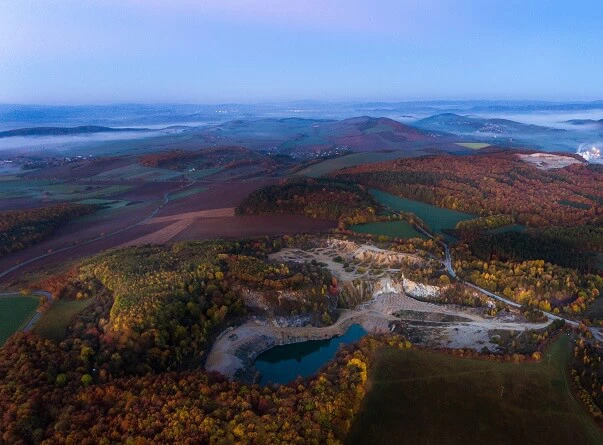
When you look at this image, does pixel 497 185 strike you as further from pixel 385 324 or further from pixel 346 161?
pixel 385 324

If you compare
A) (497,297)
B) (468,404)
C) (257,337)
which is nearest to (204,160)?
(257,337)

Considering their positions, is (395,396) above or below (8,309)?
below

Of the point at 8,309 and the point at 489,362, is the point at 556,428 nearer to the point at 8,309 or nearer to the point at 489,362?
the point at 489,362

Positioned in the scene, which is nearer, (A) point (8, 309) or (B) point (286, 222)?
(A) point (8, 309)

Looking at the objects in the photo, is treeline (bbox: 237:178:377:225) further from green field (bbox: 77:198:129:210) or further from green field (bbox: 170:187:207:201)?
green field (bbox: 77:198:129:210)

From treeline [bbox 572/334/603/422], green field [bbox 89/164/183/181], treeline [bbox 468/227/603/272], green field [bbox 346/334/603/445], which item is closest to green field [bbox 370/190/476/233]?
treeline [bbox 468/227/603/272]

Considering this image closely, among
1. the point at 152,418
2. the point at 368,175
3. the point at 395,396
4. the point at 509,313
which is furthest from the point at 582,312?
the point at 368,175

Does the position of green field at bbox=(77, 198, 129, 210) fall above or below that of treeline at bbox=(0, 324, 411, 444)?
above
